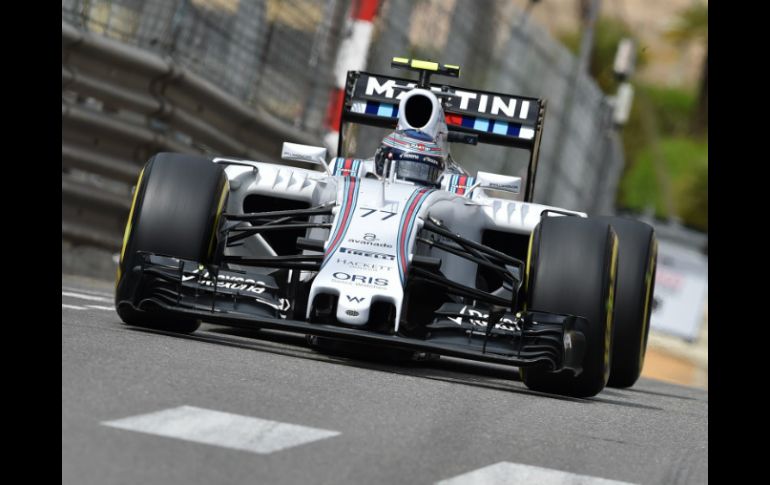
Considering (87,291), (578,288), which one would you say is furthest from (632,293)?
(87,291)

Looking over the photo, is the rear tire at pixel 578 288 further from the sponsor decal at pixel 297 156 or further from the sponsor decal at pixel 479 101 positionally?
the sponsor decal at pixel 479 101

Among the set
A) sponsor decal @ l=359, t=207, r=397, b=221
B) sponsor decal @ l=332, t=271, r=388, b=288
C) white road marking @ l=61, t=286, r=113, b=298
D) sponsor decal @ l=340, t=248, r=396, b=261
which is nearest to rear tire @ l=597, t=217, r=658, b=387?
sponsor decal @ l=359, t=207, r=397, b=221

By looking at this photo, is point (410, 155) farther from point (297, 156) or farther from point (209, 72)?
point (209, 72)

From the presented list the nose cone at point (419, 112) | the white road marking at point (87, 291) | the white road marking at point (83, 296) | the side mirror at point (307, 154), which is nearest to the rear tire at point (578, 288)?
the nose cone at point (419, 112)

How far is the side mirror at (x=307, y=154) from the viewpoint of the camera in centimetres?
798

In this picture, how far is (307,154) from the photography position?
316 inches

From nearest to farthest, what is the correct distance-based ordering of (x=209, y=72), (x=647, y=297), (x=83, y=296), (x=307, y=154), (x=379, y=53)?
(x=307, y=154) < (x=647, y=297) < (x=83, y=296) < (x=209, y=72) < (x=379, y=53)

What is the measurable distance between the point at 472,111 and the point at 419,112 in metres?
1.64

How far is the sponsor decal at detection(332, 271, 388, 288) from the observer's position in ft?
21.2

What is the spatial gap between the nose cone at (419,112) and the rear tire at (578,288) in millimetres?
1360

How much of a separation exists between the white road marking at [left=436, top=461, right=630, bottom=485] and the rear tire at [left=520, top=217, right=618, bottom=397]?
2200 millimetres
